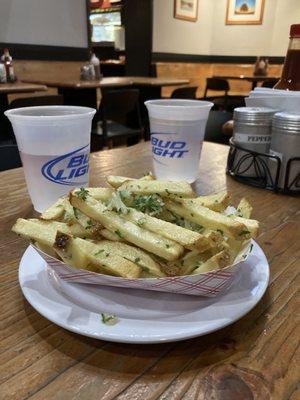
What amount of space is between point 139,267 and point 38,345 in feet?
0.58

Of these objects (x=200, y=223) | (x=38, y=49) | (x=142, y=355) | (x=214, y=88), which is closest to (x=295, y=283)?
(x=200, y=223)

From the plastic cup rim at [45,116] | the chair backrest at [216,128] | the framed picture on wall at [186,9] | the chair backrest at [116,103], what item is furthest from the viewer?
the framed picture on wall at [186,9]

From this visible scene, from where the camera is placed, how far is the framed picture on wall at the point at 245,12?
23.9 ft

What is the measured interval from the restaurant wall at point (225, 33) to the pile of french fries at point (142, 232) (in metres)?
6.51

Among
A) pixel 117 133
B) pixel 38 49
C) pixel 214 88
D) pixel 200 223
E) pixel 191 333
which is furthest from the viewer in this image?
pixel 214 88

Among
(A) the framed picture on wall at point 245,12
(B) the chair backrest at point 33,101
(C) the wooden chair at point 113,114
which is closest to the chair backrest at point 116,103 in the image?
(C) the wooden chair at point 113,114

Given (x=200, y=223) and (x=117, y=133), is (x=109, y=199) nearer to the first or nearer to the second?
(x=200, y=223)

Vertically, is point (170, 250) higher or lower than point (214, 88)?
higher

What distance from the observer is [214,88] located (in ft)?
21.9

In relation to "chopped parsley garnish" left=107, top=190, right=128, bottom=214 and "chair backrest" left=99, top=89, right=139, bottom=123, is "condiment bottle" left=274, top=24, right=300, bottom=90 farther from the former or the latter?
"chair backrest" left=99, top=89, right=139, bottom=123

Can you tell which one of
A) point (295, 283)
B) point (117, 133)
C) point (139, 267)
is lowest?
point (117, 133)

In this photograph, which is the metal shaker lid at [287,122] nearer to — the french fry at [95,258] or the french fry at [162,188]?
the french fry at [162,188]

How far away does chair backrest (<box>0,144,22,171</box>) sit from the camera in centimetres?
152

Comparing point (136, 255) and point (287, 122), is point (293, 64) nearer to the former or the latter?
point (287, 122)
